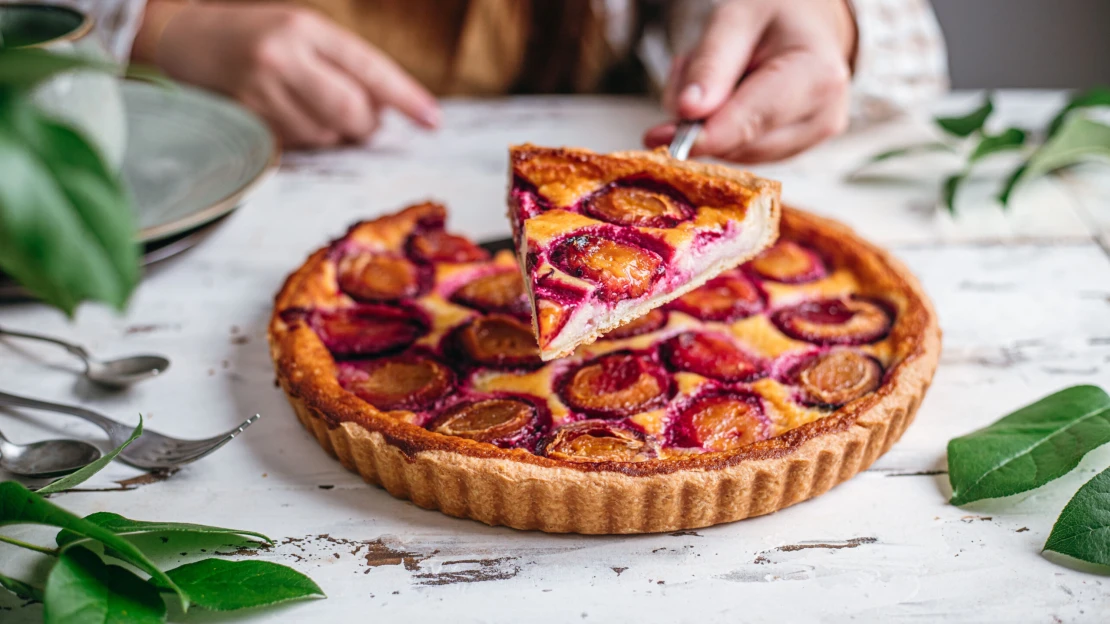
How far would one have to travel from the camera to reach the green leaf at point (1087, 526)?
4.16 ft

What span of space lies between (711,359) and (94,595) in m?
0.98

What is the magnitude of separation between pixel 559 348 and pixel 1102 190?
165 cm

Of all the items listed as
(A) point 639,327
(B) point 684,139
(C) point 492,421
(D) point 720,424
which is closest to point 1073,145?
(B) point 684,139

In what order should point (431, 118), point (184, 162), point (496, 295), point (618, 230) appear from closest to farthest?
point (618, 230) < point (496, 295) < point (184, 162) < point (431, 118)

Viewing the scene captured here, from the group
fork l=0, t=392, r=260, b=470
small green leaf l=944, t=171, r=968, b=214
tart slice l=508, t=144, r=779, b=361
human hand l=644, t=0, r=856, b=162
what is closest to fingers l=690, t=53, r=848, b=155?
human hand l=644, t=0, r=856, b=162

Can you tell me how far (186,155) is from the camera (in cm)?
225

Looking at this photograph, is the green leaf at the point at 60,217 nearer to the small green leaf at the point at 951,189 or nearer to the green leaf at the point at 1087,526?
the green leaf at the point at 1087,526

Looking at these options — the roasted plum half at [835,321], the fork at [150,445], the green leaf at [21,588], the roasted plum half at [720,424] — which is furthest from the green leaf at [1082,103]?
the green leaf at [21,588]

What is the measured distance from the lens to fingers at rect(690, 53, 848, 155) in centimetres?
186

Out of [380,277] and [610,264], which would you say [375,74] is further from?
[610,264]

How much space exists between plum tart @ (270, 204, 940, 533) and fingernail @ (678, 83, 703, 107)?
1.13ft

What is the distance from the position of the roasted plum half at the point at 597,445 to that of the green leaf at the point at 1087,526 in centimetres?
55

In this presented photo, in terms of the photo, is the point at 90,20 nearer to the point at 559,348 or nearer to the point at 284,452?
the point at 284,452

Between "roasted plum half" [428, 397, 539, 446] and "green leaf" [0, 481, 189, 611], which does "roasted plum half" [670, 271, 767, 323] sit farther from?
"green leaf" [0, 481, 189, 611]
